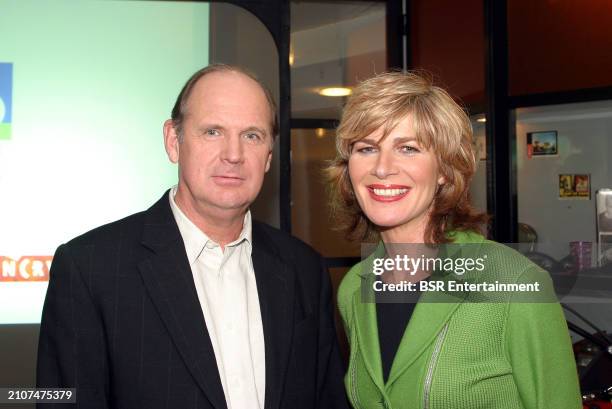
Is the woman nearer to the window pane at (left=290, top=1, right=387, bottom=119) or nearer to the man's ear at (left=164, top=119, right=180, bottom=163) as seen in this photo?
the man's ear at (left=164, top=119, right=180, bottom=163)

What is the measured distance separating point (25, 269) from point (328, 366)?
205 cm

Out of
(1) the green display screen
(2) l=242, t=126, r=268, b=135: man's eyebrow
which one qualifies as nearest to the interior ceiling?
(1) the green display screen

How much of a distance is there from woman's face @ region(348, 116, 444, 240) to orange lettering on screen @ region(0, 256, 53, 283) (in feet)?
7.20

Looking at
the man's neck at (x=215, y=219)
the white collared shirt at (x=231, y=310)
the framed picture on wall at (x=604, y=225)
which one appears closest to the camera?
the white collared shirt at (x=231, y=310)

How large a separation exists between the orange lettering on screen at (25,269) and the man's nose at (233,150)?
194 cm

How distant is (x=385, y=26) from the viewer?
4.29 metres

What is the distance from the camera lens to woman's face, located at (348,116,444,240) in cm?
205

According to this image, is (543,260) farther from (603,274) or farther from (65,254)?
(65,254)

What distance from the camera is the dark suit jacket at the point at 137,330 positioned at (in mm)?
1886

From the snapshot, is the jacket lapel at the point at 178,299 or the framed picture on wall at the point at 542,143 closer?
the jacket lapel at the point at 178,299

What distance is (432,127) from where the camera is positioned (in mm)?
2037

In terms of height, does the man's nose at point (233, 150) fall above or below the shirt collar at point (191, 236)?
above

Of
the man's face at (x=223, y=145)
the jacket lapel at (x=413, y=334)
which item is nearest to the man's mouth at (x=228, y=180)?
the man's face at (x=223, y=145)

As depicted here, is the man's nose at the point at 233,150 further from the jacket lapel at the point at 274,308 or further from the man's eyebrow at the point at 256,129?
the jacket lapel at the point at 274,308
